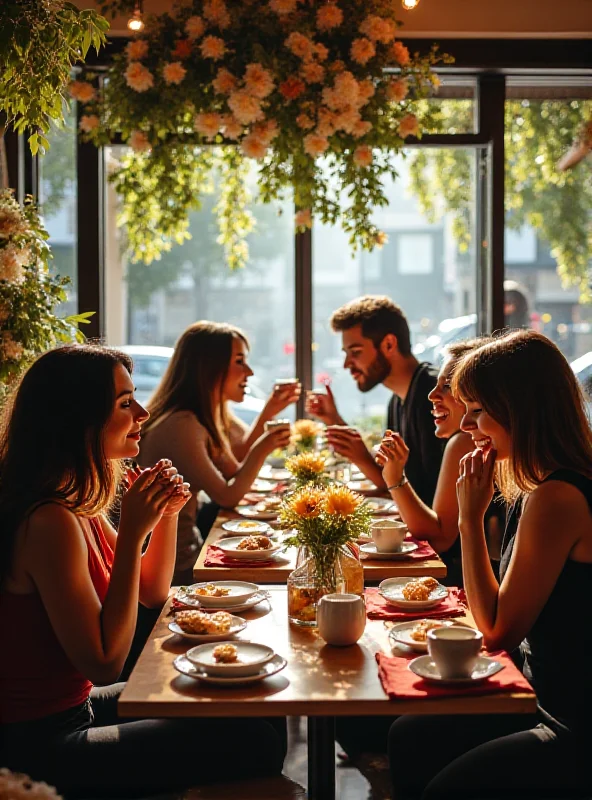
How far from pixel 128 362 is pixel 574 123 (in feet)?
10.9

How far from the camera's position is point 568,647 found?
1.95m

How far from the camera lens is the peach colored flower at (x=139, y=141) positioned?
424 centimetres

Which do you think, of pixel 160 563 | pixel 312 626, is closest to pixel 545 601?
pixel 312 626

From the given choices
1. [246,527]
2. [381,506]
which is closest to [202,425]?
[246,527]

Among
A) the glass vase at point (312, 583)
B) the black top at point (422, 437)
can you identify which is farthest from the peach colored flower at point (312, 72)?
the glass vase at point (312, 583)

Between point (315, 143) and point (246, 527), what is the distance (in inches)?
69.6

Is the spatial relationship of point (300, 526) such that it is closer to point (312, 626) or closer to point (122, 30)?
point (312, 626)

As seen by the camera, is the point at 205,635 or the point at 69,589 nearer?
the point at 69,589

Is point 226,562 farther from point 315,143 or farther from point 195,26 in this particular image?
point 195,26

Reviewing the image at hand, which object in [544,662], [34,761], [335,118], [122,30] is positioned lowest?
[34,761]

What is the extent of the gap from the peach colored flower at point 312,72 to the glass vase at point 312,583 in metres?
2.53

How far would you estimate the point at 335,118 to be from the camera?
161 inches

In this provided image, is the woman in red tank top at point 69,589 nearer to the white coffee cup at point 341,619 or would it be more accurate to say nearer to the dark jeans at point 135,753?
the dark jeans at point 135,753

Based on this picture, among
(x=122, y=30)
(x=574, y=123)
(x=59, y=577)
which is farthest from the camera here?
(x=574, y=123)
